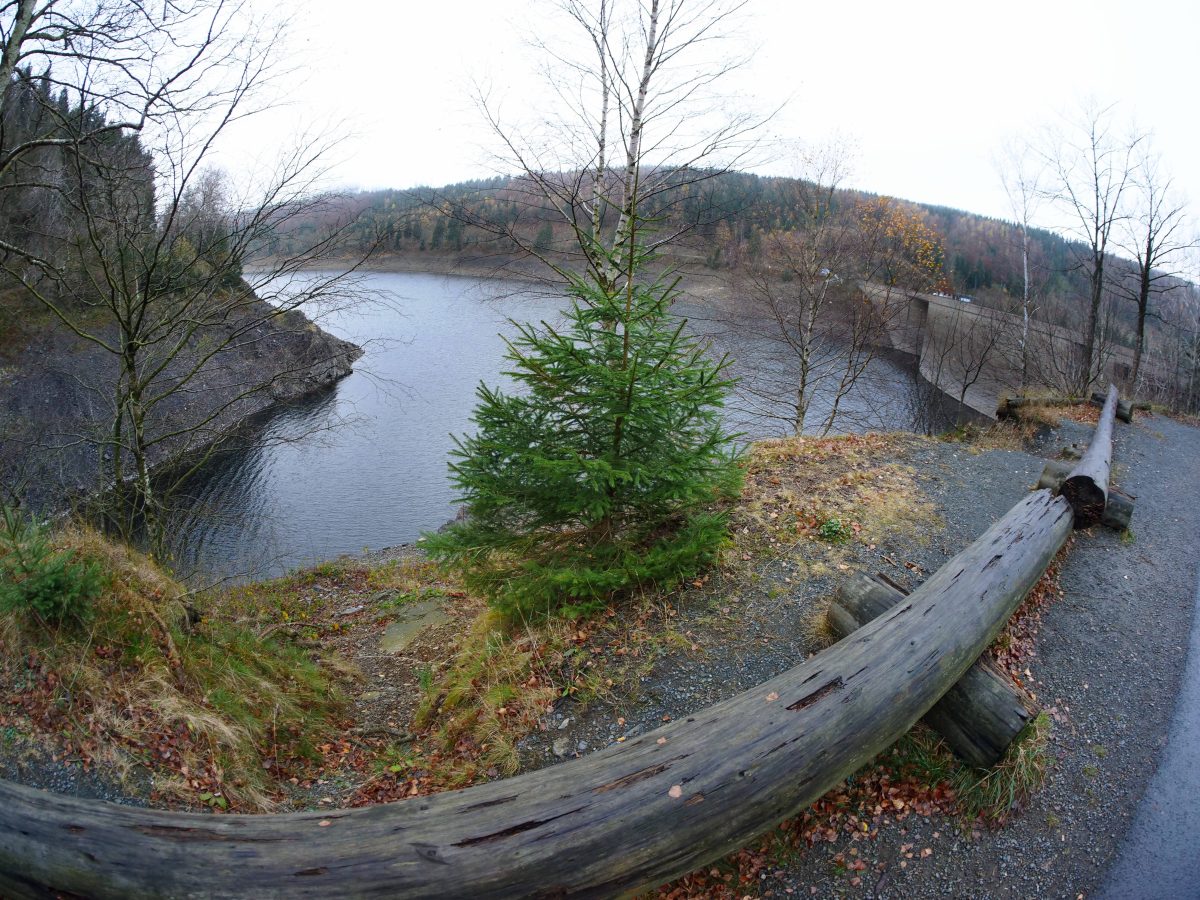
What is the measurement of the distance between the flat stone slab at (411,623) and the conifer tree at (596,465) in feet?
9.78

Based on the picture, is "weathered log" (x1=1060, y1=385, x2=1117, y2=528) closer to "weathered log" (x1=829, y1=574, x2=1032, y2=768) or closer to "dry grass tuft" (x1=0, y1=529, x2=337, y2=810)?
"weathered log" (x1=829, y1=574, x2=1032, y2=768)

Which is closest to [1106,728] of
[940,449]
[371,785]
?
[371,785]

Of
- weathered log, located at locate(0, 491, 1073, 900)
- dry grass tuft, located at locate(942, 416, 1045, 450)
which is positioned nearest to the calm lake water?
dry grass tuft, located at locate(942, 416, 1045, 450)

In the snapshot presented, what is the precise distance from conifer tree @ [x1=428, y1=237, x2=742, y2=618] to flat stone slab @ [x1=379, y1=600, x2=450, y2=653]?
298 centimetres

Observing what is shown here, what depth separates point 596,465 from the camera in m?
4.92

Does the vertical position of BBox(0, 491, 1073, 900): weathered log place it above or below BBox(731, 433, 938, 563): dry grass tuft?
below

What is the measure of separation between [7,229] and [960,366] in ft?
101

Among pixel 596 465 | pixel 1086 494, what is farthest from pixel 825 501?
pixel 596 465

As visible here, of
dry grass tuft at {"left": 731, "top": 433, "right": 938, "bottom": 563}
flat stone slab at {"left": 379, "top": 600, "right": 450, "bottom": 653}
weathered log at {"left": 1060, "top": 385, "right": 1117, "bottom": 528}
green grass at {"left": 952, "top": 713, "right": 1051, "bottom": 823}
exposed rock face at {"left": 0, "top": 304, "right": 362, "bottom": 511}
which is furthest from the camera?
exposed rock face at {"left": 0, "top": 304, "right": 362, "bottom": 511}

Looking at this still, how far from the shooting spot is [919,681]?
3.63 meters

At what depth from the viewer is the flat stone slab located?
26.7 ft

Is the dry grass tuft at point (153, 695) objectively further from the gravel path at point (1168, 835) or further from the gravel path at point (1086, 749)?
the gravel path at point (1168, 835)

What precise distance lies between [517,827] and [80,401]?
1944 centimetres

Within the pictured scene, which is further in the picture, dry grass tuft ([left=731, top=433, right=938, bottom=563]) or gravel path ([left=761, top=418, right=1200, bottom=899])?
dry grass tuft ([left=731, top=433, right=938, bottom=563])
